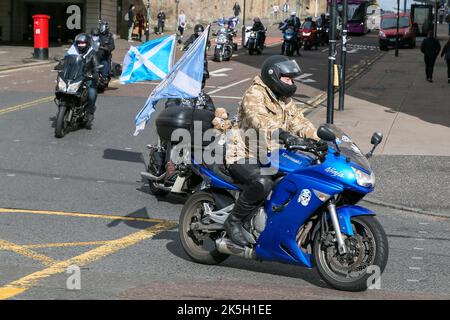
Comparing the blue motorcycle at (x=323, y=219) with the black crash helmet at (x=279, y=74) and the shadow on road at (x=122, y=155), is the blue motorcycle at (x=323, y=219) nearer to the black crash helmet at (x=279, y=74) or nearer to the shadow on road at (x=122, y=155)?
the black crash helmet at (x=279, y=74)

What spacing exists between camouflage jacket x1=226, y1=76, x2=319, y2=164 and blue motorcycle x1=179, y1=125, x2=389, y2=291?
19 centimetres

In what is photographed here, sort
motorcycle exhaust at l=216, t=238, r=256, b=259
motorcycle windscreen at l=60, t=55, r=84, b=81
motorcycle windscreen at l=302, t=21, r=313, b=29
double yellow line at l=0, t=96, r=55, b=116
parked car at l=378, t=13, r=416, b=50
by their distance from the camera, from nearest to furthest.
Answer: motorcycle exhaust at l=216, t=238, r=256, b=259
motorcycle windscreen at l=60, t=55, r=84, b=81
double yellow line at l=0, t=96, r=55, b=116
motorcycle windscreen at l=302, t=21, r=313, b=29
parked car at l=378, t=13, r=416, b=50

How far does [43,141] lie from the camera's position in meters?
15.9

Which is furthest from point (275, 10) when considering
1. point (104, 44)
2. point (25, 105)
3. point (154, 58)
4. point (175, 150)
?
point (175, 150)

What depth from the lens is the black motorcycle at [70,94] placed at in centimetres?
1620

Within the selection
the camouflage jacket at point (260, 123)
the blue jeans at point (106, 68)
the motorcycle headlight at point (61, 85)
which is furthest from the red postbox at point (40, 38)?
the camouflage jacket at point (260, 123)

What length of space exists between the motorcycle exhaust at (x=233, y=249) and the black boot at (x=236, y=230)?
0.16 ft

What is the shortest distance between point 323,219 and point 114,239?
2705 millimetres

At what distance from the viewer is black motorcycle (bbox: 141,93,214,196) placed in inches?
388

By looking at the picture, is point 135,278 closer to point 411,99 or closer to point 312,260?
point 312,260

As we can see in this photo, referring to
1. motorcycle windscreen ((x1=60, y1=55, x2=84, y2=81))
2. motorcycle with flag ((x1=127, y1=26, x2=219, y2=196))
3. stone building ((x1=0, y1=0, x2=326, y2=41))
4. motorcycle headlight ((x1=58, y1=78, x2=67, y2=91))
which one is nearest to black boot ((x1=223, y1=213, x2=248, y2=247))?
motorcycle with flag ((x1=127, y1=26, x2=219, y2=196))

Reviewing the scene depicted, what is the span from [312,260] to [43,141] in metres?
9.57

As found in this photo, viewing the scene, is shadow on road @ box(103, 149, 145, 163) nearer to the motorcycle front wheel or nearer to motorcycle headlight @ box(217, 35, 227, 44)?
the motorcycle front wheel
